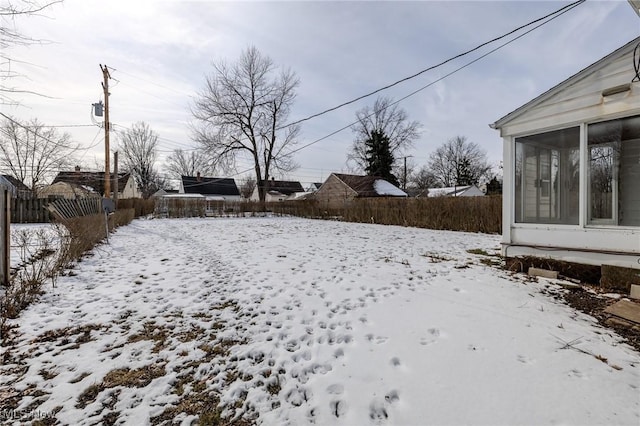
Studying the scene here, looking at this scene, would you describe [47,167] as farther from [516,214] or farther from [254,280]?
[516,214]

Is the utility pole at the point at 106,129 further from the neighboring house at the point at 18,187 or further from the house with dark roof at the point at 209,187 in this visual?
the house with dark roof at the point at 209,187

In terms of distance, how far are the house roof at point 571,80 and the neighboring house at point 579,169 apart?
0.01 m

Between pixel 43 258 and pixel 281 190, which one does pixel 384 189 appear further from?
pixel 281 190

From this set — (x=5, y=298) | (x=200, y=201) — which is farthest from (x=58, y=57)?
(x=200, y=201)

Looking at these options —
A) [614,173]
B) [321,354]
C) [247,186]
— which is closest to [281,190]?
[247,186]

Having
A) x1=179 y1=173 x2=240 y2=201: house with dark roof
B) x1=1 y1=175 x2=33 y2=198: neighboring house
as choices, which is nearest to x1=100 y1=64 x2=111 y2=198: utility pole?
x1=1 y1=175 x2=33 y2=198: neighboring house

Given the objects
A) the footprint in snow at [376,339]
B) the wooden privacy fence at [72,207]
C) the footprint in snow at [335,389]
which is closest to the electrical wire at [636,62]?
the footprint in snow at [376,339]

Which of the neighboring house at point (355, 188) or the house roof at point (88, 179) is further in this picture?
the house roof at point (88, 179)

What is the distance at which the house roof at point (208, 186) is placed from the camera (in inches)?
1763

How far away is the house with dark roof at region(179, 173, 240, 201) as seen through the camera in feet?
147

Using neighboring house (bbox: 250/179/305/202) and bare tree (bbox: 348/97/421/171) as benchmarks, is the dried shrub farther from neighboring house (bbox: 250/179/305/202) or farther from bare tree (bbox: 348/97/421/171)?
neighboring house (bbox: 250/179/305/202)

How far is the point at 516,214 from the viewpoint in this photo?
219 inches

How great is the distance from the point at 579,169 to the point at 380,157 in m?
30.5

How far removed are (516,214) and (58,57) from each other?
29.4ft
